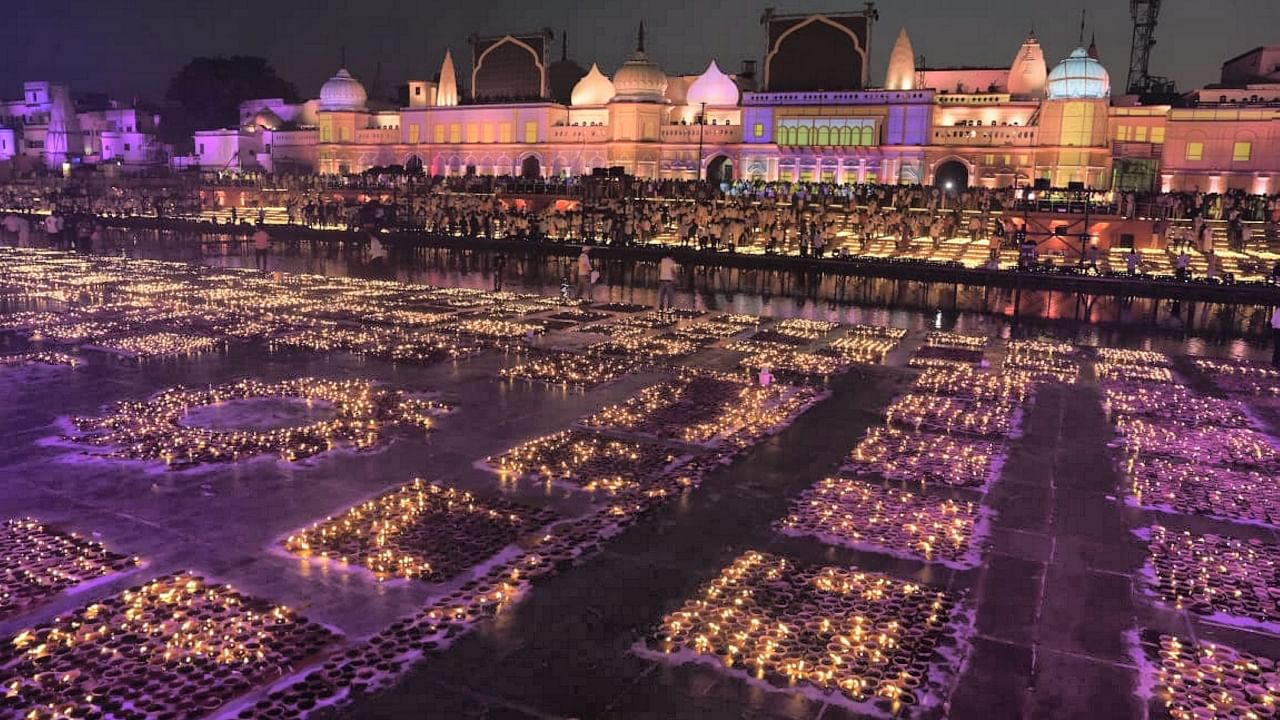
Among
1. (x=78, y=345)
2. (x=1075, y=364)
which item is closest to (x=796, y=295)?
(x=1075, y=364)

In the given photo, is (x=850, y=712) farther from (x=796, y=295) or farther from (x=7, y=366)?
(x=796, y=295)

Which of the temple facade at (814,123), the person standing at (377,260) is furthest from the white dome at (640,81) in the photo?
the person standing at (377,260)

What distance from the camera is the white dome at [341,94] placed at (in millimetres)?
72375

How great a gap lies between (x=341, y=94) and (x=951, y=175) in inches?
1900

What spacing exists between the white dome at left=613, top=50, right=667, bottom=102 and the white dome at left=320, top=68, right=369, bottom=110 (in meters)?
25.2

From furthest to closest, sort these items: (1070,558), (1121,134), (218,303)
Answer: (1121,134) < (218,303) < (1070,558)

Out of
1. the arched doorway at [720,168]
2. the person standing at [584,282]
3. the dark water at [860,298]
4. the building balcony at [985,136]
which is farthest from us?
the arched doorway at [720,168]

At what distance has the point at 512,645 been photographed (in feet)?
19.8

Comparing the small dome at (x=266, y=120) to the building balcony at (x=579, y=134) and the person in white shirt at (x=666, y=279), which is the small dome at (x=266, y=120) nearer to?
the building balcony at (x=579, y=134)

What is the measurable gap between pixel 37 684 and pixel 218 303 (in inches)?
642

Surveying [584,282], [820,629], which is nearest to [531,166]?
[584,282]

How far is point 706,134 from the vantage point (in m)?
58.8

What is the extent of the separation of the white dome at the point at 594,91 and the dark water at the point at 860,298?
34139mm

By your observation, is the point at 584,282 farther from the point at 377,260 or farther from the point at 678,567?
the point at 678,567
